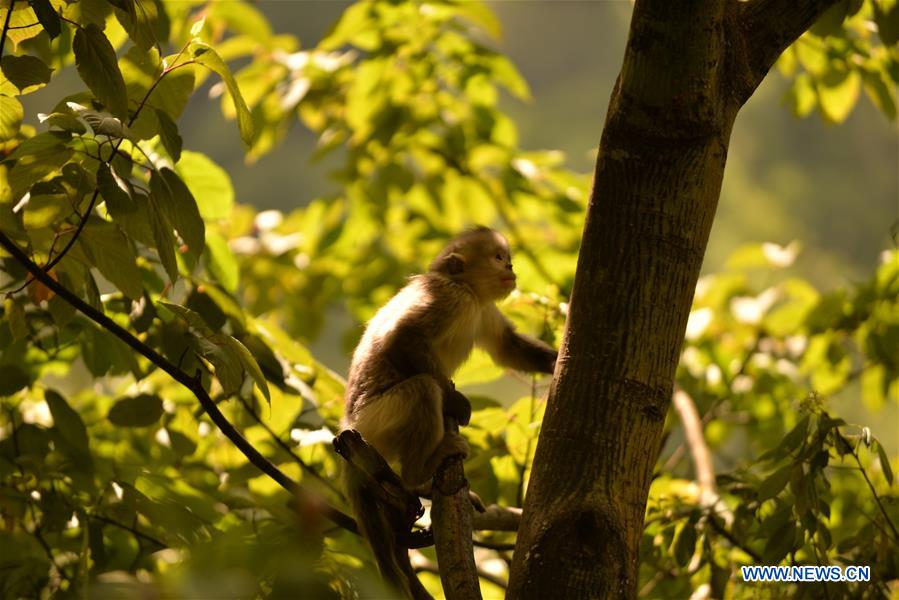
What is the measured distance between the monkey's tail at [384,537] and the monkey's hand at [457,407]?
1.48 ft

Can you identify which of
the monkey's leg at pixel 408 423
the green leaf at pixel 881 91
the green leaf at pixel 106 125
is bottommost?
the monkey's leg at pixel 408 423

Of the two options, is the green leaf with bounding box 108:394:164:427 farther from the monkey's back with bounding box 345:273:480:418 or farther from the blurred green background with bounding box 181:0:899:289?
the blurred green background with bounding box 181:0:899:289

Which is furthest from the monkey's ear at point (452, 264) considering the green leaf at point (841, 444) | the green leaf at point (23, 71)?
the green leaf at point (23, 71)

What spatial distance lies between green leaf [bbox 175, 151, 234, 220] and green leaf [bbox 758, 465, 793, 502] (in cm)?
170

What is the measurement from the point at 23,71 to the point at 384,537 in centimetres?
131

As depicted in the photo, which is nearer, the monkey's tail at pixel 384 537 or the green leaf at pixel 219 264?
the monkey's tail at pixel 384 537

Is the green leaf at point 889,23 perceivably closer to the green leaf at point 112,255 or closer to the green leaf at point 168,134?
the green leaf at point 168,134

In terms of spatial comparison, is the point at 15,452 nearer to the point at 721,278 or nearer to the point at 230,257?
the point at 230,257

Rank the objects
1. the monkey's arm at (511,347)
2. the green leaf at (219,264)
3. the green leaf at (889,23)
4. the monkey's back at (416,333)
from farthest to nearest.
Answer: the monkey's arm at (511,347) < the monkey's back at (416,333) < the green leaf at (219,264) < the green leaf at (889,23)

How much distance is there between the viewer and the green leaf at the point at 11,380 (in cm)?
246

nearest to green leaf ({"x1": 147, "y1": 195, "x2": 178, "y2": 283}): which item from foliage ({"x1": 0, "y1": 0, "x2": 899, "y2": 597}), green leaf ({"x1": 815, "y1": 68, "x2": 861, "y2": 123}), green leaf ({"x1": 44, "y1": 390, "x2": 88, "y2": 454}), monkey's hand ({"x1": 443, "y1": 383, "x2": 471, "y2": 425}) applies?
foliage ({"x1": 0, "y1": 0, "x2": 899, "y2": 597})

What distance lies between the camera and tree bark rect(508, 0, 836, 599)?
1.83 meters

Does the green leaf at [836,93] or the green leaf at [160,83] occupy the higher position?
the green leaf at [836,93]

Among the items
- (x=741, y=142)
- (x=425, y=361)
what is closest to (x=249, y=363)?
(x=425, y=361)
